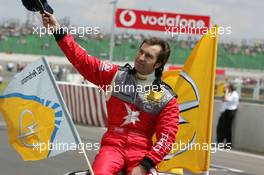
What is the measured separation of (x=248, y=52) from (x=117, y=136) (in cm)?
3442

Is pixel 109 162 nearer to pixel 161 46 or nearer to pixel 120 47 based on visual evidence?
pixel 161 46

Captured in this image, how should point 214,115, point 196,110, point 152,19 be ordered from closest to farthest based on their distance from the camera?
point 196,110 < point 214,115 < point 152,19

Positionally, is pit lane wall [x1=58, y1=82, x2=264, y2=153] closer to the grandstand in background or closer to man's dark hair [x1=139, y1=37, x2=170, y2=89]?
the grandstand in background

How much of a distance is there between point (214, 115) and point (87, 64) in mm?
13118

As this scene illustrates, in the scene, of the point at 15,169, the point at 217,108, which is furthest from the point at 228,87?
the point at 15,169

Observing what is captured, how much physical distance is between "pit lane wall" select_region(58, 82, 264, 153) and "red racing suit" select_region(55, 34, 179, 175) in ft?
33.4

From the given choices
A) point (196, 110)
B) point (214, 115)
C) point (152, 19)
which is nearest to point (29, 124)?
point (196, 110)

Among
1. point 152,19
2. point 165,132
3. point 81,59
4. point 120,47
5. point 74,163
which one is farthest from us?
point 120,47

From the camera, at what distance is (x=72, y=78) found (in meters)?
36.4

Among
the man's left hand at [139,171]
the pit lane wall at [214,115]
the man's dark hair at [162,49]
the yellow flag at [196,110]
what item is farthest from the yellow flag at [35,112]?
the pit lane wall at [214,115]

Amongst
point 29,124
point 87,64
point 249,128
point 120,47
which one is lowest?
point 249,128

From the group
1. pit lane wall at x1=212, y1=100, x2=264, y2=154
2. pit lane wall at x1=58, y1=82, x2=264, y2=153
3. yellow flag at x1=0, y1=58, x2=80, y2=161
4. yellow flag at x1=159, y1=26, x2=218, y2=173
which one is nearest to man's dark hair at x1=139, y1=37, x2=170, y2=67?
yellow flag at x1=0, y1=58, x2=80, y2=161

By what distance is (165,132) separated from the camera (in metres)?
5.02

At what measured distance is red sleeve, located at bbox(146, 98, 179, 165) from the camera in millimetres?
4945
